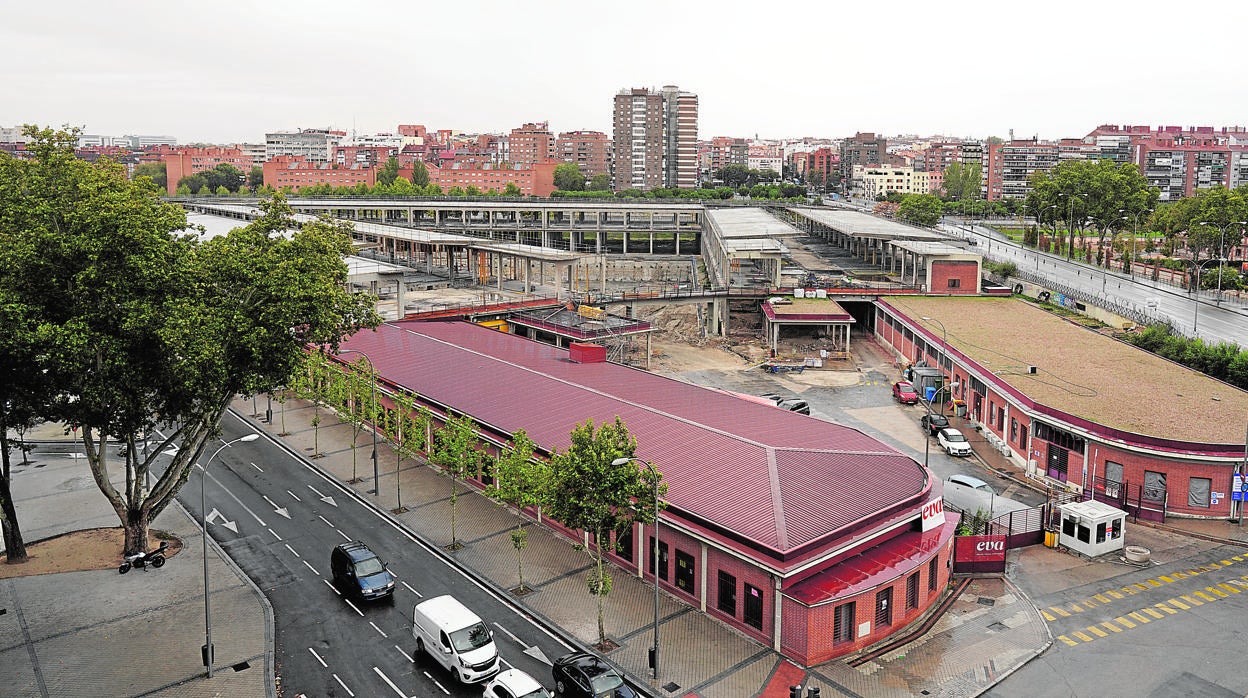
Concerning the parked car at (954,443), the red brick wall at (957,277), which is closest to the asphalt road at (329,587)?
the parked car at (954,443)

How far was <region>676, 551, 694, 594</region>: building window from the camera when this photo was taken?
1217 inches

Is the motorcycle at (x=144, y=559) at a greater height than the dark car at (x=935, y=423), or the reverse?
the dark car at (x=935, y=423)

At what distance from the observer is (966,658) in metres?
27.6

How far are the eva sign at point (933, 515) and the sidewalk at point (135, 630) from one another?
71.5 ft

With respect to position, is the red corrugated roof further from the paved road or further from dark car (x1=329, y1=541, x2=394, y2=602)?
the paved road

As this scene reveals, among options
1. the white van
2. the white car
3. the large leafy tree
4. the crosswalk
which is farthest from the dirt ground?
the crosswalk

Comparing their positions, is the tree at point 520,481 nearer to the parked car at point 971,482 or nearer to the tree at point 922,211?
the parked car at point 971,482

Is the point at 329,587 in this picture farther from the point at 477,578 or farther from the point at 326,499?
the point at 326,499

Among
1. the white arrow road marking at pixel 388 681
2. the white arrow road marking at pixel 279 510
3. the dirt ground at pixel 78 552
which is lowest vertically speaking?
the white arrow road marking at pixel 388 681

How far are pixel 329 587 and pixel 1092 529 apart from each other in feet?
94.2

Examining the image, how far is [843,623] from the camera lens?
2772 cm

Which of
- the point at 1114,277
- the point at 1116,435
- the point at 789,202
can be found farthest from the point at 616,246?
the point at 1116,435

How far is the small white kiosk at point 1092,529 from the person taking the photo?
115 ft

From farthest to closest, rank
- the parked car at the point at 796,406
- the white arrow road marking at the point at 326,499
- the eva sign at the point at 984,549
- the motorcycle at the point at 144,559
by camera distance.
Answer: the parked car at the point at 796,406, the white arrow road marking at the point at 326,499, the motorcycle at the point at 144,559, the eva sign at the point at 984,549
